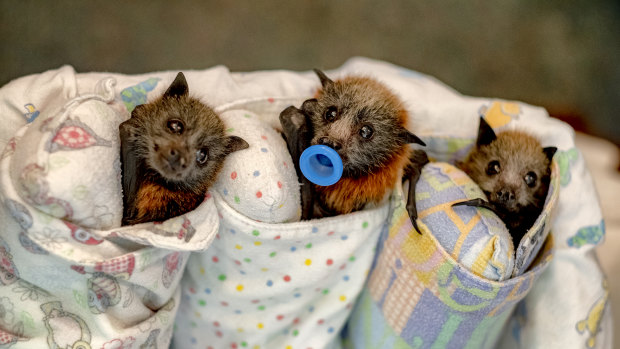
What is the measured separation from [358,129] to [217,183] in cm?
30

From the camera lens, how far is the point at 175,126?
99 centimetres

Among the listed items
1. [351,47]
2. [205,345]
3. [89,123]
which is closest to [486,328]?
[205,345]

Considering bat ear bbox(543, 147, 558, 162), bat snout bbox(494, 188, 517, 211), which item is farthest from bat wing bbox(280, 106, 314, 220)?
bat ear bbox(543, 147, 558, 162)

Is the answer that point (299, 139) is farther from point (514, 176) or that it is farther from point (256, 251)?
point (514, 176)

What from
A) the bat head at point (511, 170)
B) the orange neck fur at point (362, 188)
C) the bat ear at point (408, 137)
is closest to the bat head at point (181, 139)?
the orange neck fur at point (362, 188)

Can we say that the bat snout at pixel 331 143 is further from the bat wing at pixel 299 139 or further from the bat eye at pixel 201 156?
the bat eye at pixel 201 156

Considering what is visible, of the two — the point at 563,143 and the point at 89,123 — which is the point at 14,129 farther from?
the point at 563,143

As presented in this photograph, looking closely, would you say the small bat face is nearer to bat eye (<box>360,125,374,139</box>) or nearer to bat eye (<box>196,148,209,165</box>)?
bat eye (<box>360,125,374,139</box>)

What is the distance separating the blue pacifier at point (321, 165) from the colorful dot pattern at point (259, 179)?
4 centimetres

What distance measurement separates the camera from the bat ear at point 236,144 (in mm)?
1021

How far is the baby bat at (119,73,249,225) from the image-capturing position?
96 cm

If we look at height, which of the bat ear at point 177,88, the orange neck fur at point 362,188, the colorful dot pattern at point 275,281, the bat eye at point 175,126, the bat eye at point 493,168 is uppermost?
the bat ear at point 177,88

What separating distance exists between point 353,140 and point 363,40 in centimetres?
148

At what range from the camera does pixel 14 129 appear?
103cm
